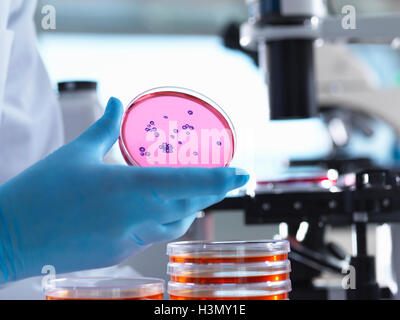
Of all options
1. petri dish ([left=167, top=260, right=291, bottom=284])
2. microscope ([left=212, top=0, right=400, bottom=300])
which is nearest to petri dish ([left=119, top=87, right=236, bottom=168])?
petri dish ([left=167, top=260, right=291, bottom=284])

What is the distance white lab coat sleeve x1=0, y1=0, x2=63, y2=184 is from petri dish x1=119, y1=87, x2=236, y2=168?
55 centimetres

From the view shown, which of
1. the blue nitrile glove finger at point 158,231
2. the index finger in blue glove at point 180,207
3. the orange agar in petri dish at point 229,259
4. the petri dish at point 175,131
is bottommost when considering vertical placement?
the orange agar in petri dish at point 229,259

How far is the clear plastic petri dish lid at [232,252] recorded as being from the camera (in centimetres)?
66

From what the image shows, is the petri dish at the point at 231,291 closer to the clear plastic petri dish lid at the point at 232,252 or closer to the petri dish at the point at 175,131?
the clear plastic petri dish lid at the point at 232,252

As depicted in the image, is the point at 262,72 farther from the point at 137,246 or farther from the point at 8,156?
the point at 8,156

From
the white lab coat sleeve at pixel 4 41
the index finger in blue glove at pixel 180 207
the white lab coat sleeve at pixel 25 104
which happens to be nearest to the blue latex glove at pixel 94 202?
the index finger in blue glove at pixel 180 207

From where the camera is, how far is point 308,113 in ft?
3.24

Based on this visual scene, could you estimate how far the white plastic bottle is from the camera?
1209mm

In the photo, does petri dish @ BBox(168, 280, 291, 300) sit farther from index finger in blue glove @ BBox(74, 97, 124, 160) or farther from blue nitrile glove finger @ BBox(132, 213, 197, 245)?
index finger in blue glove @ BBox(74, 97, 124, 160)

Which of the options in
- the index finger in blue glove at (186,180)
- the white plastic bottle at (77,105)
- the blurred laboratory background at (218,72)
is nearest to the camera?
the index finger in blue glove at (186,180)

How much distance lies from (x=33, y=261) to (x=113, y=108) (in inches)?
8.8

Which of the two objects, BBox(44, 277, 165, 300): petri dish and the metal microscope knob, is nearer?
BBox(44, 277, 165, 300): petri dish

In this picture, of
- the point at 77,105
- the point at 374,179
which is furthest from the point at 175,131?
the point at 77,105

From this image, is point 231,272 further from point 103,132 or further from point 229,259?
point 103,132
